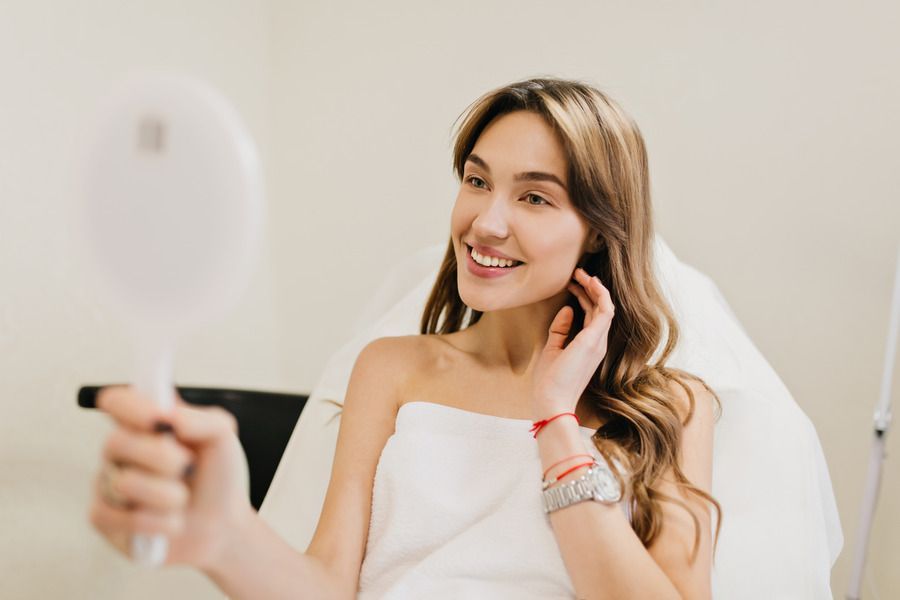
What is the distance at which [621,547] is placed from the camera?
120cm

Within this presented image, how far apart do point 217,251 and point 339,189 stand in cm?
208

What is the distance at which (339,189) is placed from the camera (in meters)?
2.72

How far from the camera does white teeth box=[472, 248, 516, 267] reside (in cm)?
135

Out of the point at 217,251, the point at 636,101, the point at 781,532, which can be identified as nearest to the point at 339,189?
the point at 636,101

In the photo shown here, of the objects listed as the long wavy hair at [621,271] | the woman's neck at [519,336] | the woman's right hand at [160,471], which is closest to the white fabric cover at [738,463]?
the long wavy hair at [621,271]

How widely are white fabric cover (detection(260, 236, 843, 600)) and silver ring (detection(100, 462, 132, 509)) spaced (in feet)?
3.40

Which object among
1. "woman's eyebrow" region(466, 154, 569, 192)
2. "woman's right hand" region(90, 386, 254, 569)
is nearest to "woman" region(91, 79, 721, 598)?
"woman's eyebrow" region(466, 154, 569, 192)

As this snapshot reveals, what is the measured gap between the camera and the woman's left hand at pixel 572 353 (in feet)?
4.34

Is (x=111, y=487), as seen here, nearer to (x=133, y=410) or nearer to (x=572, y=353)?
(x=133, y=410)

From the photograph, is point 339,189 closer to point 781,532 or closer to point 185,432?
point 781,532

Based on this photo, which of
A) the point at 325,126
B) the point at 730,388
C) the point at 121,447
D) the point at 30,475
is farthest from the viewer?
the point at 325,126

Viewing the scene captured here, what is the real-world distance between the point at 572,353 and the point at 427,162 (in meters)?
1.33

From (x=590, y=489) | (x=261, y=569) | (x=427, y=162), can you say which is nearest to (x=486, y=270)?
(x=590, y=489)

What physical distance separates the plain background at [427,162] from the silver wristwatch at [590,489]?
46.7 inches
